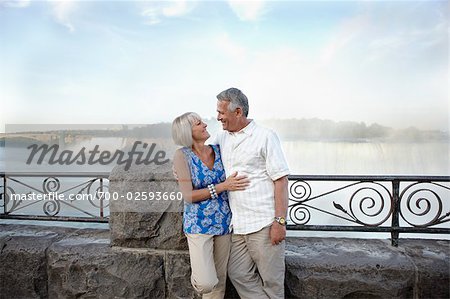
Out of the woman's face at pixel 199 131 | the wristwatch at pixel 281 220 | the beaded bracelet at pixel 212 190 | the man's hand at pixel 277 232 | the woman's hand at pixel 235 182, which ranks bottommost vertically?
the man's hand at pixel 277 232

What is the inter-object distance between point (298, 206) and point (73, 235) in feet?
5.93

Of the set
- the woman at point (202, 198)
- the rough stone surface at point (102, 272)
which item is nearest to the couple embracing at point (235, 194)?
the woman at point (202, 198)

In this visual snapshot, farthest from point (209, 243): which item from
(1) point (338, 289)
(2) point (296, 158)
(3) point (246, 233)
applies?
(2) point (296, 158)

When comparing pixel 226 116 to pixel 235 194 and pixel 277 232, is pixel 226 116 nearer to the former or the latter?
pixel 235 194

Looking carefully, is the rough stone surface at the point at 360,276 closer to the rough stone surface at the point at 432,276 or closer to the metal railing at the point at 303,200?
the rough stone surface at the point at 432,276

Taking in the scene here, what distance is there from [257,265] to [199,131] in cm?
87

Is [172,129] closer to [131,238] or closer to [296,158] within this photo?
[131,238]

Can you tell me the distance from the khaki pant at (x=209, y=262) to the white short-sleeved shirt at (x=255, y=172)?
0.14 metres

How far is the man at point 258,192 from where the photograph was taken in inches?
77.9

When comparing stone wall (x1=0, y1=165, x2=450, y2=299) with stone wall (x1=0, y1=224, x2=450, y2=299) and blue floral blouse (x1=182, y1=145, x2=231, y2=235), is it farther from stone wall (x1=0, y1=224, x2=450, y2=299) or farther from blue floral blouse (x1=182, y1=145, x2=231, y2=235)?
blue floral blouse (x1=182, y1=145, x2=231, y2=235)

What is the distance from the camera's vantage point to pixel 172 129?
6.57 ft

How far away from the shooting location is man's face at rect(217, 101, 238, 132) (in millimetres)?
1994

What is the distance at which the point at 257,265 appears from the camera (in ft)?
6.81

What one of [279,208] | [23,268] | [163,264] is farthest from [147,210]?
[23,268]
